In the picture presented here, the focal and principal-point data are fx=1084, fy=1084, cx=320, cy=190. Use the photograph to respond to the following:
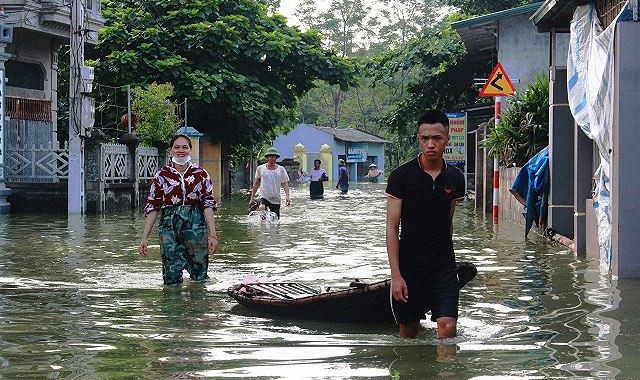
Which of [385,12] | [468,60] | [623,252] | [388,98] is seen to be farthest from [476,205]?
[385,12]

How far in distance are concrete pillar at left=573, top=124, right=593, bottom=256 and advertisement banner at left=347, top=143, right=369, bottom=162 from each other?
2695 inches

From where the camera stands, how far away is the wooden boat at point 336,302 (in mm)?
8250

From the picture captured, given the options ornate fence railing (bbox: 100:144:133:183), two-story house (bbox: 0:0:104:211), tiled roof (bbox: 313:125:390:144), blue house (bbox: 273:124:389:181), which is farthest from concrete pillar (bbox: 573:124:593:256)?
tiled roof (bbox: 313:125:390:144)

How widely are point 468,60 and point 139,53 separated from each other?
426 inches

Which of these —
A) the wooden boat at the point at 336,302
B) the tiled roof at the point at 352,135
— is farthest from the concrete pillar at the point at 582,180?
the tiled roof at the point at 352,135

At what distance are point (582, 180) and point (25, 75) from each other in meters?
18.7

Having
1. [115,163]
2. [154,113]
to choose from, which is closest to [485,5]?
[154,113]

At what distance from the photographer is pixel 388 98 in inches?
3499

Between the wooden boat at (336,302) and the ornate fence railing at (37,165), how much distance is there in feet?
60.3

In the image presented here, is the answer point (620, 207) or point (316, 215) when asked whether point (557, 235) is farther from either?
point (316, 215)

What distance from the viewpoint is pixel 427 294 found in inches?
300

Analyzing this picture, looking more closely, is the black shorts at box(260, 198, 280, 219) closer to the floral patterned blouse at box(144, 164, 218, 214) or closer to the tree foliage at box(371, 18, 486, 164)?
the floral patterned blouse at box(144, 164, 218, 214)

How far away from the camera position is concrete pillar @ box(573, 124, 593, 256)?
1436 centimetres

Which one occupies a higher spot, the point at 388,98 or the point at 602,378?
the point at 388,98
